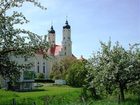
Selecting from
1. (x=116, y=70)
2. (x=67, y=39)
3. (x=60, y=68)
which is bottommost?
(x=116, y=70)

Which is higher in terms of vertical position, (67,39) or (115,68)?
(67,39)

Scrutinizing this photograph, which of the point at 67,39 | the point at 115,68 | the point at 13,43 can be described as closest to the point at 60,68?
the point at 67,39

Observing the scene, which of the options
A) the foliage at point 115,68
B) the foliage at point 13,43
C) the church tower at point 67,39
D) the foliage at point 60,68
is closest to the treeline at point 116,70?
the foliage at point 115,68

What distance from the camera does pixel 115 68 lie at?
34.4 metres

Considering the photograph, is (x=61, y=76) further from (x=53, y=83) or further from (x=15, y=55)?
(x=15, y=55)

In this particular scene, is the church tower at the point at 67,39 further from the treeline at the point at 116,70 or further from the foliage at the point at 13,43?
the foliage at the point at 13,43

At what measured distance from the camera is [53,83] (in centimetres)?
8944

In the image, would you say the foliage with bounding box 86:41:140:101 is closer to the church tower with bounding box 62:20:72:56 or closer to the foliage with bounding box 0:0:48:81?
the foliage with bounding box 0:0:48:81

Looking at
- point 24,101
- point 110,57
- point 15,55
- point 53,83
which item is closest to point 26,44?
Result: point 15,55

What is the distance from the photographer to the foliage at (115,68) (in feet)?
113

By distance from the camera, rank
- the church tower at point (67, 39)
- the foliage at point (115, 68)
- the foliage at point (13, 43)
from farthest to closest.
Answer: the church tower at point (67, 39) → the foliage at point (115, 68) → the foliage at point (13, 43)

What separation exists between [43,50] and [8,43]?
1720 mm

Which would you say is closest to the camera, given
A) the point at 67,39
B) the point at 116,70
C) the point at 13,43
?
the point at 13,43

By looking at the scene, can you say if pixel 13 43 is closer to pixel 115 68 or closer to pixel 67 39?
pixel 115 68
